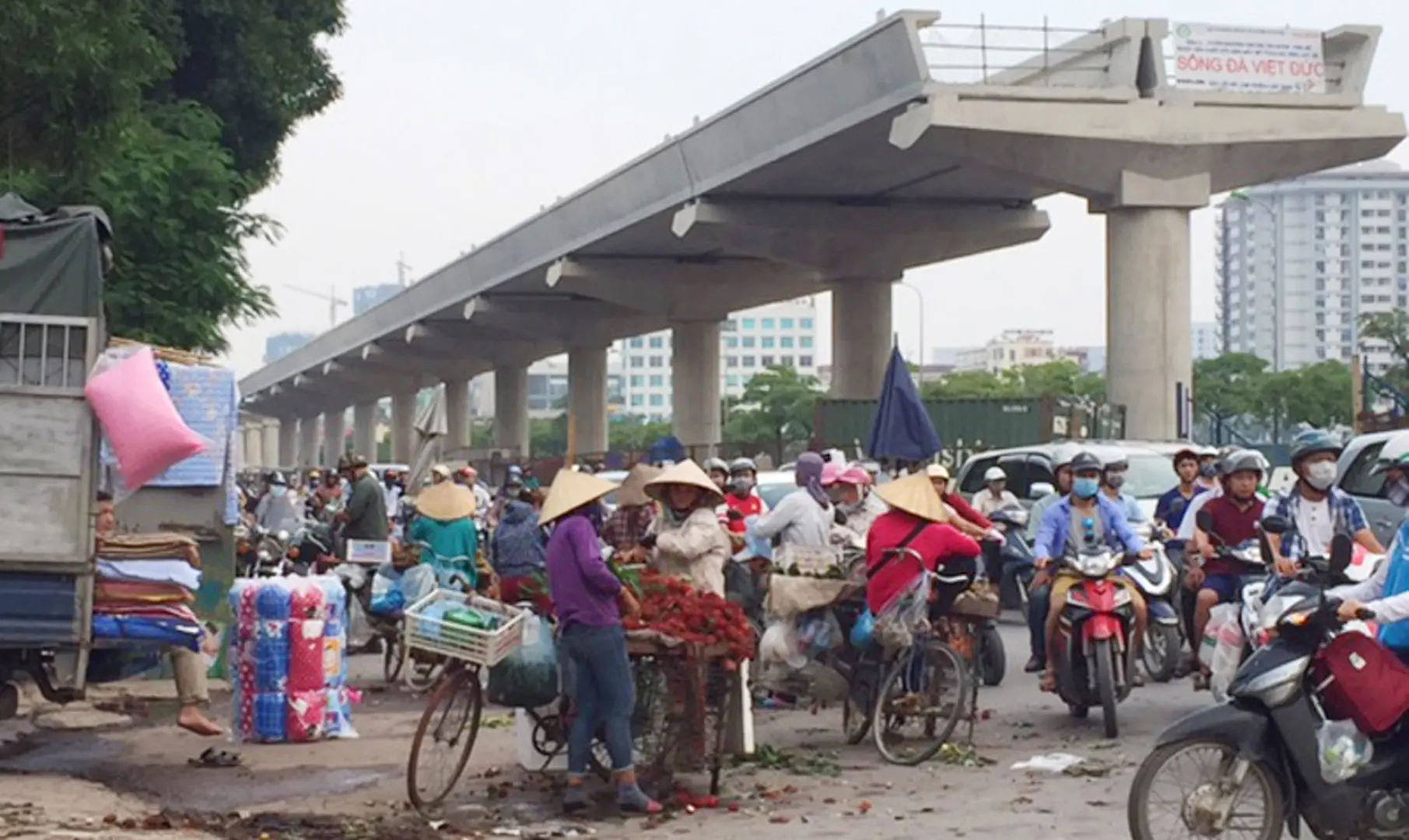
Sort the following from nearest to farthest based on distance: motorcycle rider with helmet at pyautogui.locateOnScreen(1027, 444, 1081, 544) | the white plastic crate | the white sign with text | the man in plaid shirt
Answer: the white plastic crate < the man in plaid shirt < motorcycle rider with helmet at pyautogui.locateOnScreen(1027, 444, 1081, 544) < the white sign with text

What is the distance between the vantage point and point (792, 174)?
40312 mm

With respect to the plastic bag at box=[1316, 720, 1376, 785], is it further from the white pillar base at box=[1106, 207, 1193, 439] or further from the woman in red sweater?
the white pillar base at box=[1106, 207, 1193, 439]

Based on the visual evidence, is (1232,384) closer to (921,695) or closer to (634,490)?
(634,490)

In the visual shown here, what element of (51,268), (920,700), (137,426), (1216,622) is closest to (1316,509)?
(1216,622)

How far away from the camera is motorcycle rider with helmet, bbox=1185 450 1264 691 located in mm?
13039

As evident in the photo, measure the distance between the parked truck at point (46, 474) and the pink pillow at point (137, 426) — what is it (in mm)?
173

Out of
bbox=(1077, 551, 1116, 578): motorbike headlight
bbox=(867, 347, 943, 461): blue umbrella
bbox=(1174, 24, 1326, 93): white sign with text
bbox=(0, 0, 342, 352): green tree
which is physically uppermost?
bbox=(1174, 24, 1326, 93): white sign with text

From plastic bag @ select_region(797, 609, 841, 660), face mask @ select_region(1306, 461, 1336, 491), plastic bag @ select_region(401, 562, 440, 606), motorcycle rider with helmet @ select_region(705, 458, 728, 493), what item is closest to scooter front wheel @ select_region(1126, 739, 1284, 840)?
face mask @ select_region(1306, 461, 1336, 491)

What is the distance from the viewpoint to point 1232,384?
99375 millimetres

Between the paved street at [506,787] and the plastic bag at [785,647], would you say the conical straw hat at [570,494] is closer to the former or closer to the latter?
the paved street at [506,787]

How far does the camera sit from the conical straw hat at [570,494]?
10219 mm

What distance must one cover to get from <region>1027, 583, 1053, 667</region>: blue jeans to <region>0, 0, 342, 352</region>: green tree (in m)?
8.54

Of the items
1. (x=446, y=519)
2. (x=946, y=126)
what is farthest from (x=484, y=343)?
(x=446, y=519)

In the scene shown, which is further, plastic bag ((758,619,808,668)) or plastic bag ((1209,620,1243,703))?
plastic bag ((758,619,808,668))
